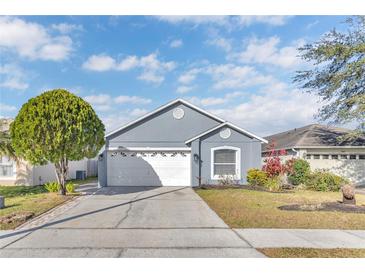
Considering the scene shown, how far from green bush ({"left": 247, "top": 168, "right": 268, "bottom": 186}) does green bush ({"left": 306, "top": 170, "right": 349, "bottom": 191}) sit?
243 cm

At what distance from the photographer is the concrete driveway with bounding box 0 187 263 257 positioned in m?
4.68

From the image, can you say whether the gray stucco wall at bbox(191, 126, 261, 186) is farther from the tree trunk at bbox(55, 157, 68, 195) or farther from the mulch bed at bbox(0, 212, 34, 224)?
the mulch bed at bbox(0, 212, 34, 224)

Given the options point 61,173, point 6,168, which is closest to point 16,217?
point 61,173

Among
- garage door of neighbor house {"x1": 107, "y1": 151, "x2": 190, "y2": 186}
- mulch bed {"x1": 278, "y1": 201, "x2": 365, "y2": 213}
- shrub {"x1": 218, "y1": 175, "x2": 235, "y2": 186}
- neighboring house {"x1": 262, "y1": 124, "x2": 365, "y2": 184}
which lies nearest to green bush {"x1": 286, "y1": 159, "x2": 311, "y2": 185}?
neighboring house {"x1": 262, "y1": 124, "x2": 365, "y2": 184}

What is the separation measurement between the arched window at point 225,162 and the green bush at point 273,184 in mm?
1926

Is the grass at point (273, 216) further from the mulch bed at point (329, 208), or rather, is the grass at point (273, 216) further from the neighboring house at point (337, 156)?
the neighboring house at point (337, 156)

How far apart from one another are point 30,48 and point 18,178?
9169mm

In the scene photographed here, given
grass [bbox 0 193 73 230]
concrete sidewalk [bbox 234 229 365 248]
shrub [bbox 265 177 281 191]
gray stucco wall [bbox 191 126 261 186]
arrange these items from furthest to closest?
1. gray stucco wall [bbox 191 126 261 186]
2. shrub [bbox 265 177 281 191]
3. grass [bbox 0 193 73 230]
4. concrete sidewalk [bbox 234 229 365 248]

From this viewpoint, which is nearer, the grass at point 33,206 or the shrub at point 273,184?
the grass at point 33,206

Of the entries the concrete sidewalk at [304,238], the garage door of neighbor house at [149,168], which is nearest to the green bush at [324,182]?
the garage door of neighbor house at [149,168]

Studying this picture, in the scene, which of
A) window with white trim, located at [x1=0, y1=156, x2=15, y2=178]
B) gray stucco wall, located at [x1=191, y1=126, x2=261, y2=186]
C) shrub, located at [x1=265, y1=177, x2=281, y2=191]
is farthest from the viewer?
gray stucco wall, located at [x1=191, y1=126, x2=261, y2=186]

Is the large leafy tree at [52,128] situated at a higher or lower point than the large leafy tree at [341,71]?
lower

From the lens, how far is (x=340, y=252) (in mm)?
4723

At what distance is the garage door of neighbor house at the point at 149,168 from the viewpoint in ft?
50.4
